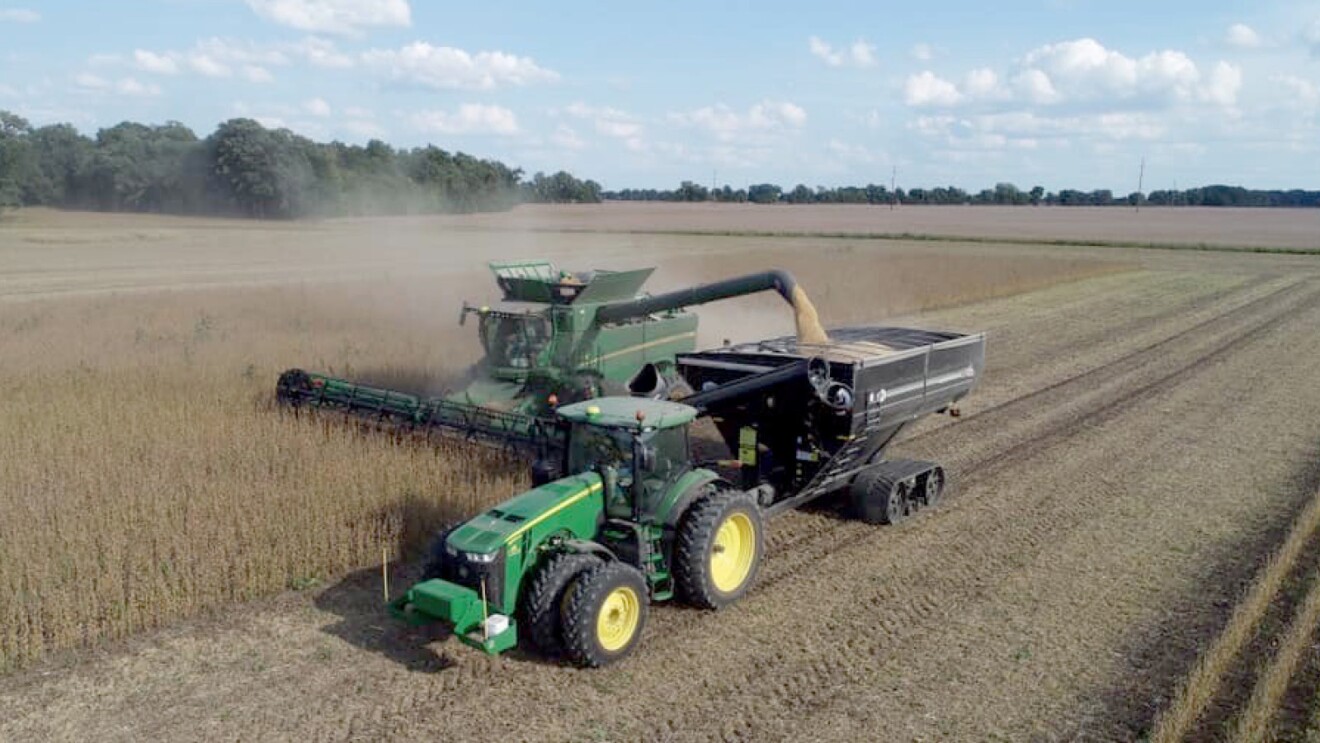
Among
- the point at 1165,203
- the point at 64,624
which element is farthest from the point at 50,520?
the point at 1165,203

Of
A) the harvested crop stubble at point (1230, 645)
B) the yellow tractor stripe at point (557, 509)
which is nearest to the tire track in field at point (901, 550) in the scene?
the yellow tractor stripe at point (557, 509)

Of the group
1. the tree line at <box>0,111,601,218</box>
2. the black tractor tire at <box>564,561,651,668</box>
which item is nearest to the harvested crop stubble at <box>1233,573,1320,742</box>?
the black tractor tire at <box>564,561,651,668</box>

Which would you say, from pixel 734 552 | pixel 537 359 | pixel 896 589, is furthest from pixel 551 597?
pixel 537 359

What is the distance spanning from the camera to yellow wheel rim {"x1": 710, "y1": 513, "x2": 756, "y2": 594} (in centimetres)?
804

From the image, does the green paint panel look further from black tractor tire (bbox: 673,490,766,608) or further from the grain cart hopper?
the grain cart hopper

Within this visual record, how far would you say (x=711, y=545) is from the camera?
7688 millimetres

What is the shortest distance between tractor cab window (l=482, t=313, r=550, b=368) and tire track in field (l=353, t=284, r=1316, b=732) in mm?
4666

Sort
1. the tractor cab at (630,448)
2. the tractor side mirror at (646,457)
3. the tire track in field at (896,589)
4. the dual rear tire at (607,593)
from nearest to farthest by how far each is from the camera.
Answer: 1. the tire track in field at (896,589)
2. the dual rear tire at (607,593)
3. the tractor side mirror at (646,457)
4. the tractor cab at (630,448)

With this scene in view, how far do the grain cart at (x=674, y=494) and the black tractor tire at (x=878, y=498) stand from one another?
0.02m

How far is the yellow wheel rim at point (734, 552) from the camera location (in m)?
8.04

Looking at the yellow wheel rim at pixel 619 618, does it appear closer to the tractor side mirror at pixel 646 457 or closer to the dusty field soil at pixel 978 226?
the tractor side mirror at pixel 646 457

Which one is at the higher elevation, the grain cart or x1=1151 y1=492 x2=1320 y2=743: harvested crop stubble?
the grain cart

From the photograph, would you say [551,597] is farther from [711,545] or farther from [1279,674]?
[1279,674]

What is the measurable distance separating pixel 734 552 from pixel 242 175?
186 feet
